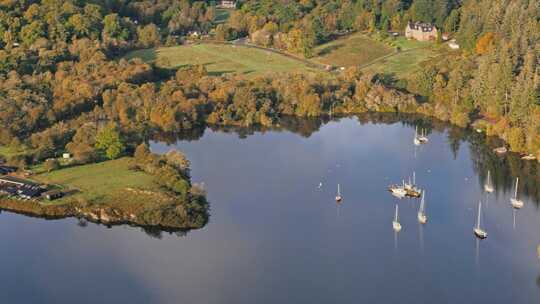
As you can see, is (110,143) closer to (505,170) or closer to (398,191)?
(398,191)

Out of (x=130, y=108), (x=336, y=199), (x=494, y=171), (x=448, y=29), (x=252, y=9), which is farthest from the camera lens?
(x=252, y=9)

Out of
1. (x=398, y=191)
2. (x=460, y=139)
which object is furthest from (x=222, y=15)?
(x=398, y=191)

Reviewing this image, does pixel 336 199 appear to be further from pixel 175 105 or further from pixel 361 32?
pixel 361 32

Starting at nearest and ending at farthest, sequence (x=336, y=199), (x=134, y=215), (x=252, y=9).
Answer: (x=134, y=215)
(x=336, y=199)
(x=252, y=9)

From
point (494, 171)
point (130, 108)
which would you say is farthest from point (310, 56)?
point (494, 171)

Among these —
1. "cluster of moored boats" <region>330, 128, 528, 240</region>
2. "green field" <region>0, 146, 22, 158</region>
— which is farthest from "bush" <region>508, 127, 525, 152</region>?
"green field" <region>0, 146, 22, 158</region>

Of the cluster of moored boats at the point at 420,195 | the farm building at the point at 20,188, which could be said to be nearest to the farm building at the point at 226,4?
the cluster of moored boats at the point at 420,195

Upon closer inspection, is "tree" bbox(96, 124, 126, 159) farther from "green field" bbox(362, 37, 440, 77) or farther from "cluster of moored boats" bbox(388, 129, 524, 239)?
"green field" bbox(362, 37, 440, 77)
